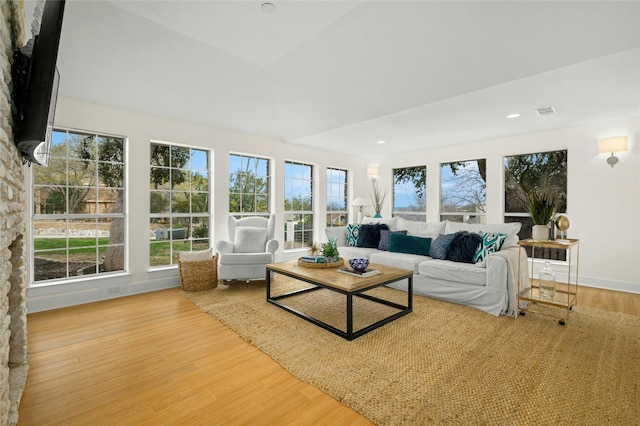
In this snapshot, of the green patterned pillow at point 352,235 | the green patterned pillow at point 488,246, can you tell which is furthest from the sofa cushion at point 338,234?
the green patterned pillow at point 488,246

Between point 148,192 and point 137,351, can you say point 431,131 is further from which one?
point 137,351

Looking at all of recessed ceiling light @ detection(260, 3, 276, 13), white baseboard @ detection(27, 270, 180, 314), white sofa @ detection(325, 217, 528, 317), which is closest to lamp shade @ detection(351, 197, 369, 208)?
white sofa @ detection(325, 217, 528, 317)

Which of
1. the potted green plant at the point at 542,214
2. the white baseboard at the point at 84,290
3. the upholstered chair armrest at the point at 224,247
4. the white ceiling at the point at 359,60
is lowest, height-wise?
the white baseboard at the point at 84,290

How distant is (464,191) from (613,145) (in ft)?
6.92

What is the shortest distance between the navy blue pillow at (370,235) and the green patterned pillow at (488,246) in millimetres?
1569

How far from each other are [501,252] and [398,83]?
216 centimetres

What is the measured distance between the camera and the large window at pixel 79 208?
3574 millimetres

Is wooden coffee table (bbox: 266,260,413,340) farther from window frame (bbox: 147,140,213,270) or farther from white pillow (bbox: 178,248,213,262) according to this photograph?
window frame (bbox: 147,140,213,270)

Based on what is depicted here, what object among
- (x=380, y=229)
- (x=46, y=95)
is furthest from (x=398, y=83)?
(x=46, y=95)

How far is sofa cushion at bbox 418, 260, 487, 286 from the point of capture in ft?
11.0

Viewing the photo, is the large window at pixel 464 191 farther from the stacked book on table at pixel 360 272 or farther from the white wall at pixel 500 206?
Answer: the stacked book on table at pixel 360 272

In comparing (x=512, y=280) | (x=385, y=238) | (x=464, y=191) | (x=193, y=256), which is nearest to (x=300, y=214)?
(x=385, y=238)

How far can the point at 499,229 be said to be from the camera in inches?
151

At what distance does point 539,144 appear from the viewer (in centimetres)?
478
